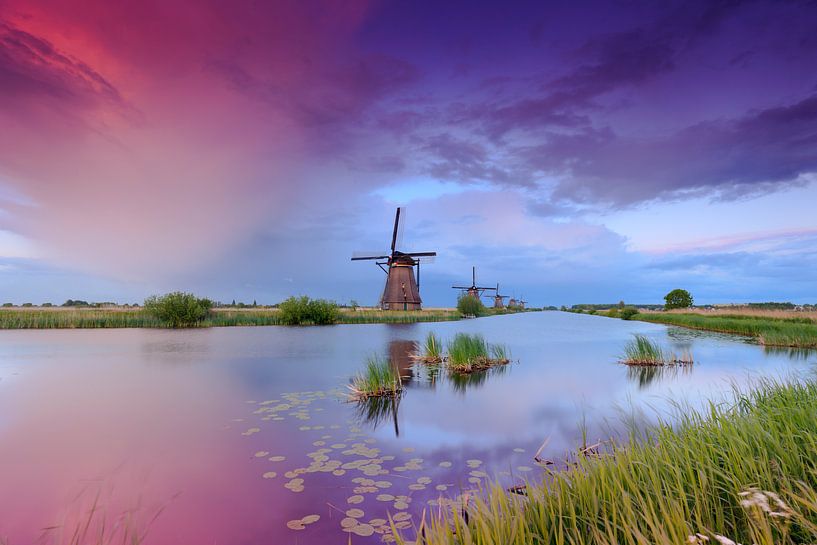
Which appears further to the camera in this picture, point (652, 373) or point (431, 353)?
point (431, 353)

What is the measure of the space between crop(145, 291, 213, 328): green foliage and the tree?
67.1 metres

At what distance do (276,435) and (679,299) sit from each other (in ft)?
241

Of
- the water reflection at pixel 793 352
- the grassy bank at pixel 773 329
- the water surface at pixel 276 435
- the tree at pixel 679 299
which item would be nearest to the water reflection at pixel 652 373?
the water surface at pixel 276 435

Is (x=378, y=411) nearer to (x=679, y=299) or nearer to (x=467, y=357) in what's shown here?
(x=467, y=357)

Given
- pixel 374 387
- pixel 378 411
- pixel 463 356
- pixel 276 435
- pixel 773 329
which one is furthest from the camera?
pixel 773 329

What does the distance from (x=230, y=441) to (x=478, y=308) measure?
6144cm

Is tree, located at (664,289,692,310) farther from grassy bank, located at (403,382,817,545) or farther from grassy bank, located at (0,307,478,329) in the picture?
grassy bank, located at (403,382,817,545)

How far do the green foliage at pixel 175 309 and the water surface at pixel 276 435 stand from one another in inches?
700

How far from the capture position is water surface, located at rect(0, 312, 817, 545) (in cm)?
469

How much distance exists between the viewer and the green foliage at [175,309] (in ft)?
110

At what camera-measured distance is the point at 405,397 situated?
10.4 metres

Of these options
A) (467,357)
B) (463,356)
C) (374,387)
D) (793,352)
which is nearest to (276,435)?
(374,387)

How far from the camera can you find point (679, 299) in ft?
214

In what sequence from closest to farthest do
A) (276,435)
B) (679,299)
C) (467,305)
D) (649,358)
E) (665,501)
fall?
(665,501) → (276,435) → (649,358) → (467,305) → (679,299)
